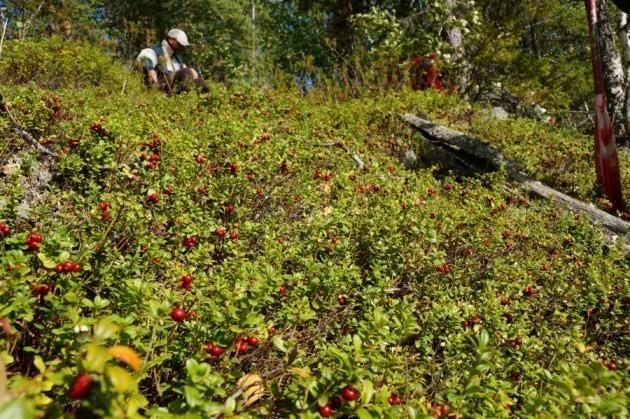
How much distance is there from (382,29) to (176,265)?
8041 mm

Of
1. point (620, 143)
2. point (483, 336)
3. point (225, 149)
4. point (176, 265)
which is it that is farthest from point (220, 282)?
point (620, 143)

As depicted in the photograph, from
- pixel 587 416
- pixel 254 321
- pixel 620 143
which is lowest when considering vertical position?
pixel 620 143

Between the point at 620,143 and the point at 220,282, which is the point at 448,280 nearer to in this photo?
the point at 220,282

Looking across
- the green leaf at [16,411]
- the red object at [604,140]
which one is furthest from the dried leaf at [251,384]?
the red object at [604,140]

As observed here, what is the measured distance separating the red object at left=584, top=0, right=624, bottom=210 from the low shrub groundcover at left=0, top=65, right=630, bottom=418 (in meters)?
1.28

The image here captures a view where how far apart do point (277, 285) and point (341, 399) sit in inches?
28.4

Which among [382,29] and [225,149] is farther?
[382,29]

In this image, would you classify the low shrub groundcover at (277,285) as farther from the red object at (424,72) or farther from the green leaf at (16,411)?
the red object at (424,72)

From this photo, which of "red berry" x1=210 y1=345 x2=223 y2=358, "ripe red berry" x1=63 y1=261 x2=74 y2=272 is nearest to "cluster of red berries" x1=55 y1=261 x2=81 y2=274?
"ripe red berry" x1=63 y1=261 x2=74 y2=272

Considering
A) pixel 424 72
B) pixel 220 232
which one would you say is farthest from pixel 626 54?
pixel 220 232

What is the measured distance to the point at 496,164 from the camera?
5781 mm

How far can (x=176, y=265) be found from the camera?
2.47 metres

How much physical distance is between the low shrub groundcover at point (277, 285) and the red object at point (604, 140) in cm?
128

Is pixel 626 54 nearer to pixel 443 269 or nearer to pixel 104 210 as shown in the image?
pixel 443 269
